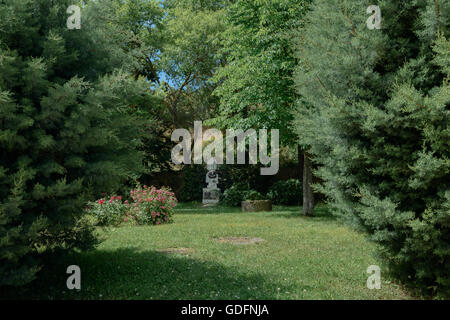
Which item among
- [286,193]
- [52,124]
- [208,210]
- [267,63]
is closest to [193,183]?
[208,210]

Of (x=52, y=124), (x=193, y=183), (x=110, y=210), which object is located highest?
(x=52, y=124)

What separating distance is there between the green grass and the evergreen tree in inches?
36.0

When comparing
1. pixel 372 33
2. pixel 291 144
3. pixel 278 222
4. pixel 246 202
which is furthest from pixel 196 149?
pixel 372 33

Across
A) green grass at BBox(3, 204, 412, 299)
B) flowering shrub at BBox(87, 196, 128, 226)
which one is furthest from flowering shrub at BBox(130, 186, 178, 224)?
green grass at BBox(3, 204, 412, 299)

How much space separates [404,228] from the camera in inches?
184

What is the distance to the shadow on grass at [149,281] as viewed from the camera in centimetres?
505

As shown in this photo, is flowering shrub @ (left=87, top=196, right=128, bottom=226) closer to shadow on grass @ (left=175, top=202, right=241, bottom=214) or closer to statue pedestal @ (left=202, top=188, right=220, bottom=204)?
shadow on grass @ (left=175, top=202, right=241, bottom=214)

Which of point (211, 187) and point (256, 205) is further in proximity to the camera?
point (211, 187)

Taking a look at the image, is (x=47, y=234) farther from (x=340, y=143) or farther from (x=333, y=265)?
(x=333, y=265)

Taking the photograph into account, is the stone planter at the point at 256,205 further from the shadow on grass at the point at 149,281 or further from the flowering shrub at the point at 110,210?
the shadow on grass at the point at 149,281

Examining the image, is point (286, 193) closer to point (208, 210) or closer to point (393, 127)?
point (208, 210)

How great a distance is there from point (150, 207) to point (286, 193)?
371 inches

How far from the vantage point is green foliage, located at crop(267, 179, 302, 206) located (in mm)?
19938

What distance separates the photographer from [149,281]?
5.66 metres
